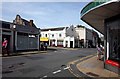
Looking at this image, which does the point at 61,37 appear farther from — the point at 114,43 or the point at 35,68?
the point at 35,68

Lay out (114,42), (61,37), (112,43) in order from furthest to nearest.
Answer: (61,37) < (112,43) < (114,42)

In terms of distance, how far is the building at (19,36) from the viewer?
2750cm

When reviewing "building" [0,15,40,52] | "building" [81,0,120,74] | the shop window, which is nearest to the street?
"building" [81,0,120,74]

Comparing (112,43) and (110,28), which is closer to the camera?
(110,28)

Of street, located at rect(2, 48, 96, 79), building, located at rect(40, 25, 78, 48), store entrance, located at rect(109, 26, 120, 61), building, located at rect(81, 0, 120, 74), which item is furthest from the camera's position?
building, located at rect(40, 25, 78, 48)

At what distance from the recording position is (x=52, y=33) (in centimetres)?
6806

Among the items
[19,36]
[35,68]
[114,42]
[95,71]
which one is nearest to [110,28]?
[114,42]

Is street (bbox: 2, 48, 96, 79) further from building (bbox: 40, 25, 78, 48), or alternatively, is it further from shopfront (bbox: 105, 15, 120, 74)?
building (bbox: 40, 25, 78, 48)

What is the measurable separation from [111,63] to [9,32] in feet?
62.4

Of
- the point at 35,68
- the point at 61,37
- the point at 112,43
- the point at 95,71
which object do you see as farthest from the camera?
the point at 61,37

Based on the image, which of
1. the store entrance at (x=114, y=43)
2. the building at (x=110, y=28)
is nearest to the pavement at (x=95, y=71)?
the building at (x=110, y=28)

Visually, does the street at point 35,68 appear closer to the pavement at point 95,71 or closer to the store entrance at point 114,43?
the pavement at point 95,71

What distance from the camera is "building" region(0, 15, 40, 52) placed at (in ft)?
90.2

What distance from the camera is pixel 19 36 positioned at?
3064 cm
